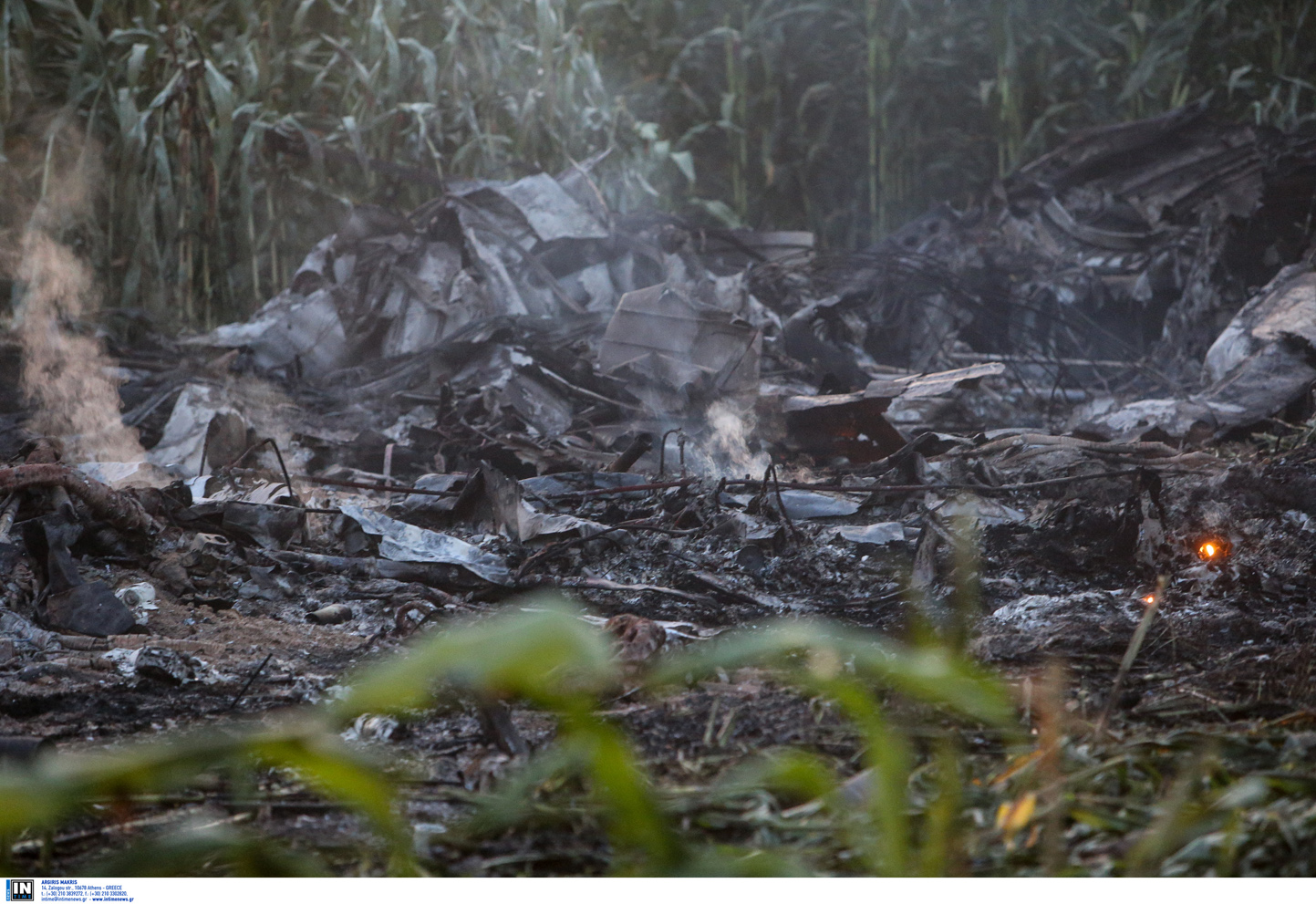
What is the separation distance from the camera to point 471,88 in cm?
332

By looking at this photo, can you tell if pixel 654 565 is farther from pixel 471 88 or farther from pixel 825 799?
pixel 471 88

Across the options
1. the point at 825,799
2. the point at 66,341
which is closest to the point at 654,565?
the point at 825,799

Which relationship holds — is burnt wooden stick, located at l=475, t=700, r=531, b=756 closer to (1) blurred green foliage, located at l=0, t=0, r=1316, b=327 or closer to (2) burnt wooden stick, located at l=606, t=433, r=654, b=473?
(2) burnt wooden stick, located at l=606, t=433, r=654, b=473

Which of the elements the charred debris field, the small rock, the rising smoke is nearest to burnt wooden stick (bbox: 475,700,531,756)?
the charred debris field

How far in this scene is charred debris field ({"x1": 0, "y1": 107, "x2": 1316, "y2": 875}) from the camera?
880mm

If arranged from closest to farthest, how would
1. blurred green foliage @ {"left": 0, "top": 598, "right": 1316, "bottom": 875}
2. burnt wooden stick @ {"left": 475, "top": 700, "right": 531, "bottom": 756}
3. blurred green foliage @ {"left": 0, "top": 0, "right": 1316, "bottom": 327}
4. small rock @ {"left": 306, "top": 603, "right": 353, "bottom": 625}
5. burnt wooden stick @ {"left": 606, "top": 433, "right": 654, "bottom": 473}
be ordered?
blurred green foliage @ {"left": 0, "top": 598, "right": 1316, "bottom": 875}
burnt wooden stick @ {"left": 475, "top": 700, "right": 531, "bottom": 756}
small rock @ {"left": 306, "top": 603, "right": 353, "bottom": 625}
burnt wooden stick @ {"left": 606, "top": 433, "right": 654, "bottom": 473}
blurred green foliage @ {"left": 0, "top": 0, "right": 1316, "bottom": 327}

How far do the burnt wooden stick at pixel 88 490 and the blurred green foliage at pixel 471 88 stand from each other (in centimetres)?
175

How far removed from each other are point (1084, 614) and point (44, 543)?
1.39m

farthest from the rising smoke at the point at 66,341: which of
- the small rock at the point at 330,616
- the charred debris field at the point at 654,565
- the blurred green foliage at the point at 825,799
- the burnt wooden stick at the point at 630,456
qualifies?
the blurred green foliage at the point at 825,799

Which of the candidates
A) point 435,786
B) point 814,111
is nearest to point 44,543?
Answer: point 435,786

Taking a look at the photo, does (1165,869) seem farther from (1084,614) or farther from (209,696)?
(209,696)

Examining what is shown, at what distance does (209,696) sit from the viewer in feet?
3.89

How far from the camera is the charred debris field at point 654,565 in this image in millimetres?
880

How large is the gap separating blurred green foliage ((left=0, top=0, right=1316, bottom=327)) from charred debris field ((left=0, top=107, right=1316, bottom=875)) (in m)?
0.30
